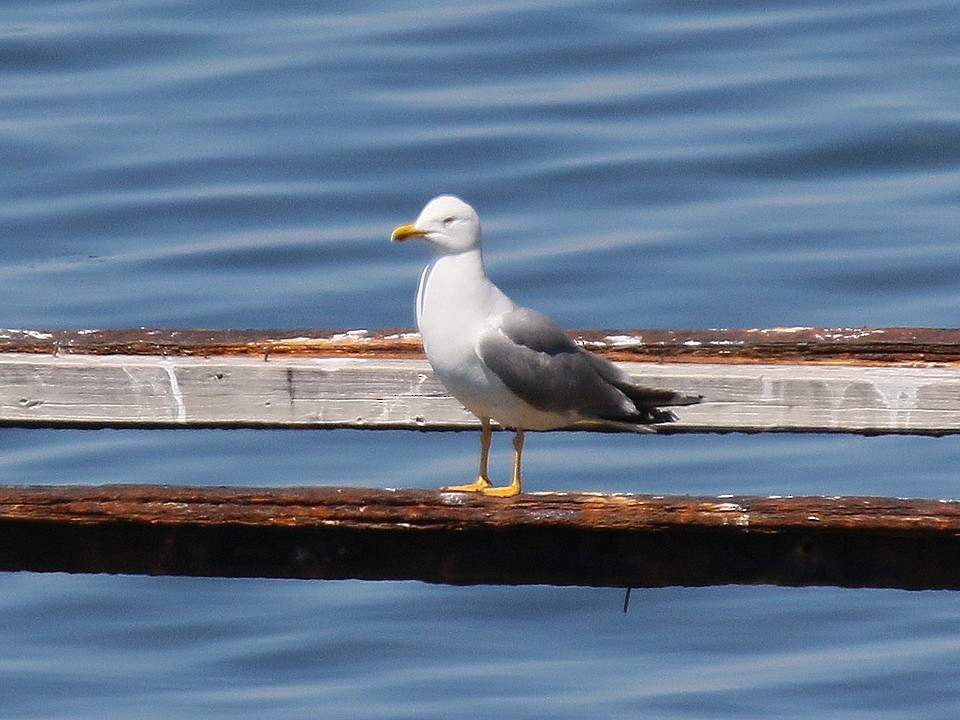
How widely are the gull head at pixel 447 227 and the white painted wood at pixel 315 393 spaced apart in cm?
68

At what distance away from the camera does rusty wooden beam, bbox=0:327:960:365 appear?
5.09 metres

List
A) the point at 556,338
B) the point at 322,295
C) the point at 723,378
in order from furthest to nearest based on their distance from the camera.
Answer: the point at 322,295 < the point at 723,378 < the point at 556,338

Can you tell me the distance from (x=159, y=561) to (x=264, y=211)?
33.1 feet

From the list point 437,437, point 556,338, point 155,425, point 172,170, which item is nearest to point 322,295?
A: point 437,437

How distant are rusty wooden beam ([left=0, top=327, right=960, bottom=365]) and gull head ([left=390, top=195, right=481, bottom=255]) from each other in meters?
0.73

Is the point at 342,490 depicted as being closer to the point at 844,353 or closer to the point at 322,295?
the point at 844,353

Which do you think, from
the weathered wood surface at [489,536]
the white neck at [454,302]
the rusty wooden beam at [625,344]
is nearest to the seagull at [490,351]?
the white neck at [454,302]

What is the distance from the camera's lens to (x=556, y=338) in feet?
15.1

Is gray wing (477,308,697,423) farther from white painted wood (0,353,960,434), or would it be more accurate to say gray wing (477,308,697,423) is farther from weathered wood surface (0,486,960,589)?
weathered wood surface (0,486,960,589)

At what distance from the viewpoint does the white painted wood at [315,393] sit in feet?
16.4

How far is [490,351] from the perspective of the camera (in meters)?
4.41

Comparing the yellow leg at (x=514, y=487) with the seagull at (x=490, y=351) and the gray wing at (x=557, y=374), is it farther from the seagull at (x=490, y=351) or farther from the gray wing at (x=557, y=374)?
the gray wing at (x=557, y=374)

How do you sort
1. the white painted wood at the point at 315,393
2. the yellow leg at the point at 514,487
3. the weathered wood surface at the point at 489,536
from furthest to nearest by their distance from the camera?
the white painted wood at the point at 315,393 < the yellow leg at the point at 514,487 < the weathered wood surface at the point at 489,536

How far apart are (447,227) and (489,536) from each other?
83 cm
